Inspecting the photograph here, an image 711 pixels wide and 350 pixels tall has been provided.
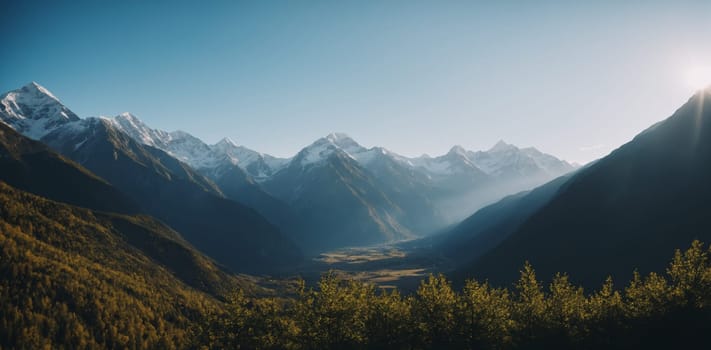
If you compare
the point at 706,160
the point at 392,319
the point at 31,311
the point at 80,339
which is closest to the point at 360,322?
the point at 392,319

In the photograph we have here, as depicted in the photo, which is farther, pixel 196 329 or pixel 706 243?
pixel 706 243

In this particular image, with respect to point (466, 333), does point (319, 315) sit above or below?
→ above

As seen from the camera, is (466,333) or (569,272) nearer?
(466,333)

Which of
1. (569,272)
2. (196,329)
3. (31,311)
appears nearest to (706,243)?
(569,272)

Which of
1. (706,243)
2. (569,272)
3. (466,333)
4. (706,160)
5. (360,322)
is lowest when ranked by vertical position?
(569,272)

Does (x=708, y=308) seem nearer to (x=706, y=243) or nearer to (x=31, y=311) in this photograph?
(x=706, y=243)

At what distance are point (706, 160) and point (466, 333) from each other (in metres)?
209

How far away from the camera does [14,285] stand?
19750 centimetres

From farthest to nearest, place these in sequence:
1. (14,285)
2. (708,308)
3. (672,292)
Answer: (14,285) → (672,292) → (708,308)

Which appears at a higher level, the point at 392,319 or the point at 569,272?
the point at 392,319

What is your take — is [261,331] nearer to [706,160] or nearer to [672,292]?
[672,292]

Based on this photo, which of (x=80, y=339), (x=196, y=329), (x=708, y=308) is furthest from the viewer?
(x=80, y=339)

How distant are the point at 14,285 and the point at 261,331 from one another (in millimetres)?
210838

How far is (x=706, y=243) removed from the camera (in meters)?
147
